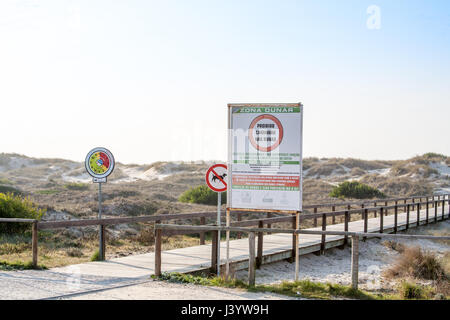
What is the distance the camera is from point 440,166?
60.8m

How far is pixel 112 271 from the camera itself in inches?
372

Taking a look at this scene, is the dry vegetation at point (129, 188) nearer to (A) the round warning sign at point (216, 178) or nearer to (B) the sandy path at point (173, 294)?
(A) the round warning sign at point (216, 178)

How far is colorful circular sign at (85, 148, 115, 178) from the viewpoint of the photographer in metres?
11.8

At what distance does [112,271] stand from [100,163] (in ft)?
10.5

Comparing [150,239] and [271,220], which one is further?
[150,239]

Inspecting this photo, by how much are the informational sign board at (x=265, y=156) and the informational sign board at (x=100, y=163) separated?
157 inches

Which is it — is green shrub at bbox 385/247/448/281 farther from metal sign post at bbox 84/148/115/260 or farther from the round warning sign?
metal sign post at bbox 84/148/115/260

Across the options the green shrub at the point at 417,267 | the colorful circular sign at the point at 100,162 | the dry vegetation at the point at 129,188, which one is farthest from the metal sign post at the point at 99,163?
the green shrub at the point at 417,267

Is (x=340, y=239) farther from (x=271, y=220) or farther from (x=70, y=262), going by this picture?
(x=70, y=262)

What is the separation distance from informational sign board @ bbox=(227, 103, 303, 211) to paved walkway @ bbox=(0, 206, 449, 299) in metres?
2.06

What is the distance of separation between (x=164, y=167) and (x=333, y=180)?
2461 centimetres
